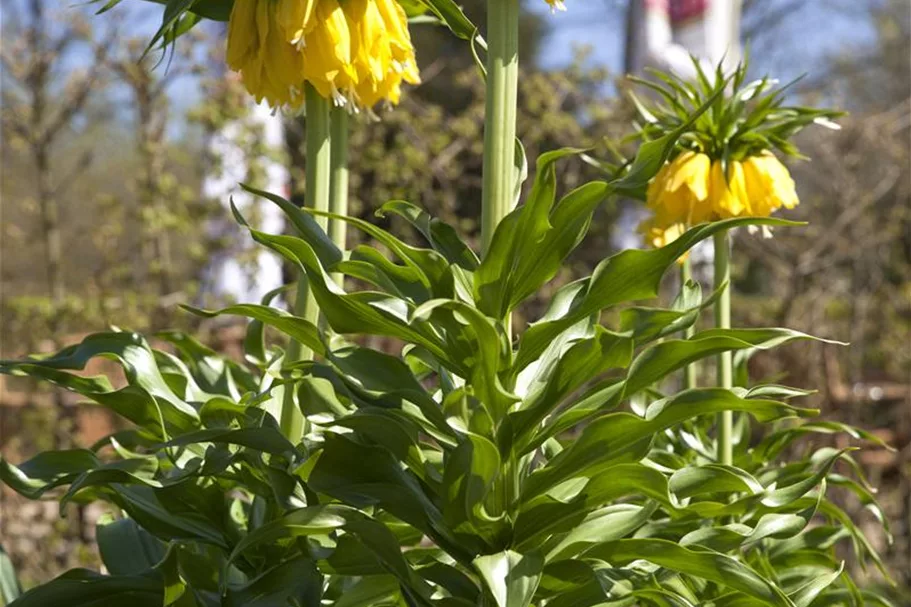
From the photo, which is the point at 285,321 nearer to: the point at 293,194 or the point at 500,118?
the point at 500,118

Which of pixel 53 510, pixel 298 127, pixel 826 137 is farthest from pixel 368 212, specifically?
pixel 826 137

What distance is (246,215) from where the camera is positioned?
4.71m

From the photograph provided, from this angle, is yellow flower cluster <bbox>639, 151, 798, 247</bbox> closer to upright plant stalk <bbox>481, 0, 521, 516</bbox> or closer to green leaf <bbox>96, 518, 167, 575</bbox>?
upright plant stalk <bbox>481, 0, 521, 516</bbox>

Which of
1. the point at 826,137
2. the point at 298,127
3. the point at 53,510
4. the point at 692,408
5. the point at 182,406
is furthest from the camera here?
the point at 826,137

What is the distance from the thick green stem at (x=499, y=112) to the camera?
4.64 feet

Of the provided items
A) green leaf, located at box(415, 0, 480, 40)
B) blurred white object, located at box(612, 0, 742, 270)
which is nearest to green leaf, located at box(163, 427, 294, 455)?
green leaf, located at box(415, 0, 480, 40)

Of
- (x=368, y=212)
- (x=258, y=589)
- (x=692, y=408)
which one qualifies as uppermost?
(x=368, y=212)

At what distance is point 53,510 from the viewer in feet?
16.5

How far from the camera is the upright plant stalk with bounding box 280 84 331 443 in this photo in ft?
5.32

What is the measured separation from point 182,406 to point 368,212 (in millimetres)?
3463

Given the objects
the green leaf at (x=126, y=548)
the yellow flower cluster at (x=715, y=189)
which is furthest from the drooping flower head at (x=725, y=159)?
the green leaf at (x=126, y=548)

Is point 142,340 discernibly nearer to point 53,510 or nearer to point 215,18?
point 215,18

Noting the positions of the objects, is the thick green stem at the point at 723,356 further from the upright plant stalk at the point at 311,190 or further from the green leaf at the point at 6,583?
the green leaf at the point at 6,583

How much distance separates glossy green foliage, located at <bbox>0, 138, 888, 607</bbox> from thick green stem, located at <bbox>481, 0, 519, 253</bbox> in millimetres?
72
